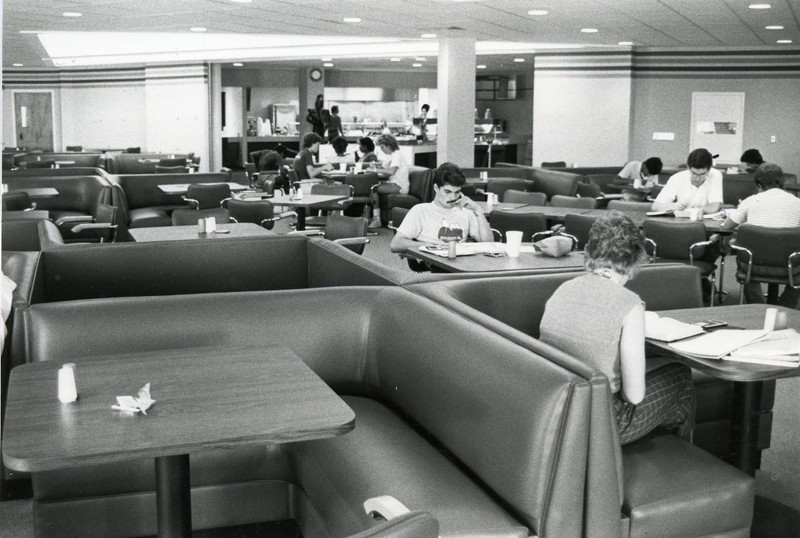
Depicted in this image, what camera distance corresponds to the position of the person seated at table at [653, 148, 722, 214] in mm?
7566

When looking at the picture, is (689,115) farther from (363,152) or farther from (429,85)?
(429,85)

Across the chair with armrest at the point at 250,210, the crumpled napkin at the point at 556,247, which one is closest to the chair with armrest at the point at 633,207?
the crumpled napkin at the point at 556,247

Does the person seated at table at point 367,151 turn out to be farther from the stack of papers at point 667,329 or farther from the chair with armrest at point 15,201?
the stack of papers at point 667,329

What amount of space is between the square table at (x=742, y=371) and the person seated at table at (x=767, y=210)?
293cm

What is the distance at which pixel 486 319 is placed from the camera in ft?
10.0

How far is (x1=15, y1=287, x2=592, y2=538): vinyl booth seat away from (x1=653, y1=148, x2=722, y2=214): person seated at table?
4.78m

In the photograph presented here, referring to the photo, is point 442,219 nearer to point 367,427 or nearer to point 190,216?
point 190,216

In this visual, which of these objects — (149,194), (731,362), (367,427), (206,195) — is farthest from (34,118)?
(731,362)

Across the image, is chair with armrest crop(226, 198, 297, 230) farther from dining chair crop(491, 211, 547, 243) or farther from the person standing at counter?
the person standing at counter

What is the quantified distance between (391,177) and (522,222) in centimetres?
573

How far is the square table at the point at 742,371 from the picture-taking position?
9.39 feet

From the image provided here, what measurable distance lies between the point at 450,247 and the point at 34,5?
19.8ft

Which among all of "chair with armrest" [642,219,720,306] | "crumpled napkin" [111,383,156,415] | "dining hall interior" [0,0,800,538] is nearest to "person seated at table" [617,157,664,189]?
"dining hall interior" [0,0,800,538]

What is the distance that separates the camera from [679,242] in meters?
6.53
